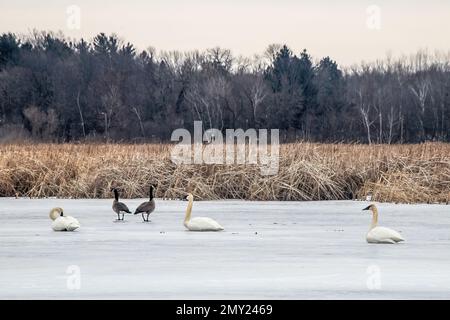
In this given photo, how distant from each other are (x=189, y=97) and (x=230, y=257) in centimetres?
5796

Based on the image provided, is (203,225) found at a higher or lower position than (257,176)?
lower

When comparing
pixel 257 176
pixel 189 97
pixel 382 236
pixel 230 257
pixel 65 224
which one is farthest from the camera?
Answer: pixel 189 97

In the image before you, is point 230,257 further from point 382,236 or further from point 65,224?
point 65,224

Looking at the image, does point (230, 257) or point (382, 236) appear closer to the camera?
point (230, 257)

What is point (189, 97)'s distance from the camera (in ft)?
224

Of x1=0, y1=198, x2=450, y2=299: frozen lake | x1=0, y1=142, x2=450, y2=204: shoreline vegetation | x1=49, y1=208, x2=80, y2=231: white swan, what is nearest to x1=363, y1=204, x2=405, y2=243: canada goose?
x1=0, y1=198, x2=450, y2=299: frozen lake

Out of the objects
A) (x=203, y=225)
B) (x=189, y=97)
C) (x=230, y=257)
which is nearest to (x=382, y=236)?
(x=230, y=257)

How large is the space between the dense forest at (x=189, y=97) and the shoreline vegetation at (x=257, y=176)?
33606mm

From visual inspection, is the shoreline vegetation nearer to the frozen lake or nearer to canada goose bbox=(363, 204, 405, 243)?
the frozen lake

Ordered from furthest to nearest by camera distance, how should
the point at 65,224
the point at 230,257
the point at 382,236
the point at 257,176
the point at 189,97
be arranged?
the point at 189,97, the point at 257,176, the point at 65,224, the point at 382,236, the point at 230,257

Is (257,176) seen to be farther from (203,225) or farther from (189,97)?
(189,97)

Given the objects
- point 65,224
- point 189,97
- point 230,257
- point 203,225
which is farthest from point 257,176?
point 189,97
